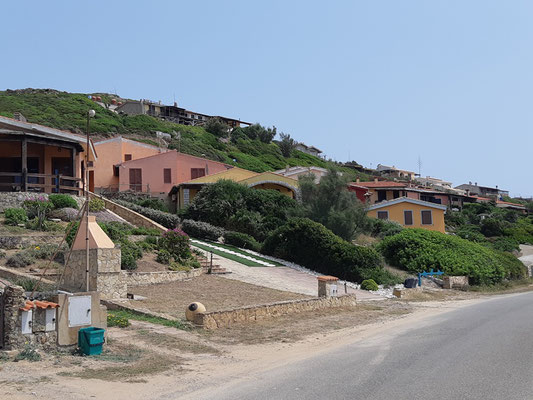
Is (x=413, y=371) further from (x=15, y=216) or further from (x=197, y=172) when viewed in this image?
(x=197, y=172)

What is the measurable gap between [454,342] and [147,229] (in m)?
20.8

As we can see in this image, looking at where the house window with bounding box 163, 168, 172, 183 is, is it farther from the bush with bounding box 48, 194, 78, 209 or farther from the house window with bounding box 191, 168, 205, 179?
the bush with bounding box 48, 194, 78, 209

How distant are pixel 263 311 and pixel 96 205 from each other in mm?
17804

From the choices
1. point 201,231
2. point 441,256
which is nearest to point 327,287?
point 201,231

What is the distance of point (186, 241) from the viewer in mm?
28047

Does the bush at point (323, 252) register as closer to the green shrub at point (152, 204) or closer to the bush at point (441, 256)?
the bush at point (441, 256)

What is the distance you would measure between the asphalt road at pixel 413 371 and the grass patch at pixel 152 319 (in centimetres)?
434

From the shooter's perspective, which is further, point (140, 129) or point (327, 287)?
point (140, 129)

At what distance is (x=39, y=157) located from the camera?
36.1 metres

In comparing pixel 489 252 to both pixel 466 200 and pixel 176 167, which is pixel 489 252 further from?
pixel 466 200

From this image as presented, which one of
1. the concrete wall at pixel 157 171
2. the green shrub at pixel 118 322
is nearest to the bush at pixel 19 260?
the green shrub at pixel 118 322

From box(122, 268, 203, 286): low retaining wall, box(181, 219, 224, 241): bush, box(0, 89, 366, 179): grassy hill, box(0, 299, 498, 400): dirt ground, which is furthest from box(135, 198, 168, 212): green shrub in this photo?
box(0, 89, 366, 179): grassy hill

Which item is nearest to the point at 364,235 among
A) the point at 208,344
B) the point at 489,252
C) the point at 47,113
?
the point at 489,252

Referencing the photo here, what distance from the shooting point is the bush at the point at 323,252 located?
3173cm
